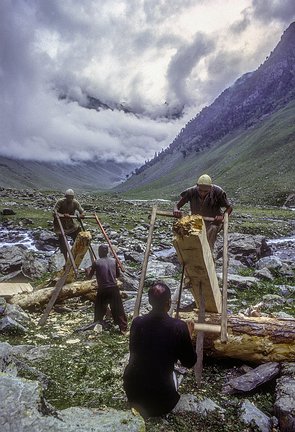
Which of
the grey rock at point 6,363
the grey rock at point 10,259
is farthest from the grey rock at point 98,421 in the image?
the grey rock at point 10,259

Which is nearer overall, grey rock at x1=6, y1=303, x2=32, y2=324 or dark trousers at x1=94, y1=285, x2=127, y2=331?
dark trousers at x1=94, y1=285, x2=127, y2=331

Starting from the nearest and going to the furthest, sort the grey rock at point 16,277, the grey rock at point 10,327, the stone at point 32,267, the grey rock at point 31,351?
the grey rock at point 31,351 < the grey rock at point 10,327 < the grey rock at point 16,277 < the stone at point 32,267

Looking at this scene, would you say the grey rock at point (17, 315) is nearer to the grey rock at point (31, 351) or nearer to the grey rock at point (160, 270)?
the grey rock at point (31, 351)

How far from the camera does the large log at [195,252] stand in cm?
600

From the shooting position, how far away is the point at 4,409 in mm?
4047

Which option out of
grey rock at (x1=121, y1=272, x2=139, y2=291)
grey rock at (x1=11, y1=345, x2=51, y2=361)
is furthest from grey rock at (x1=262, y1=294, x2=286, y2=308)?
grey rock at (x1=11, y1=345, x2=51, y2=361)

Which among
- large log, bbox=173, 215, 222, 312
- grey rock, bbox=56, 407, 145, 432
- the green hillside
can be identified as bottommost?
grey rock, bbox=56, 407, 145, 432

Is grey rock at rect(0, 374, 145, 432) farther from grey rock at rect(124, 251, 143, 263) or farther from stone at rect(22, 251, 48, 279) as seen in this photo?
grey rock at rect(124, 251, 143, 263)

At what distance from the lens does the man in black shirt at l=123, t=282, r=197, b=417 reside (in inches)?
193

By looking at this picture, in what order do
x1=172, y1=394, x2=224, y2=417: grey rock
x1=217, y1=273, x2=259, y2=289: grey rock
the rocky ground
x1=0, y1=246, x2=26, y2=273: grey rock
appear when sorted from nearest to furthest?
the rocky ground, x1=172, y1=394, x2=224, y2=417: grey rock, x1=217, y1=273, x2=259, y2=289: grey rock, x1=0, y1=246, x2=26, y2=273: grey rock

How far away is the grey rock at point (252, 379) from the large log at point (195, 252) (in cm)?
164

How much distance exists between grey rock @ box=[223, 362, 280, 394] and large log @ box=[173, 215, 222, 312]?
5.37 ft

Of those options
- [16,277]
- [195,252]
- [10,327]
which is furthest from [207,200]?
[16,277]

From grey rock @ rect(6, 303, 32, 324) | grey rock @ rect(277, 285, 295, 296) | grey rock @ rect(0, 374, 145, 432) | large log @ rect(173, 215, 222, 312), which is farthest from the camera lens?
grey rock @ rect(277, 285, 295, 296)
